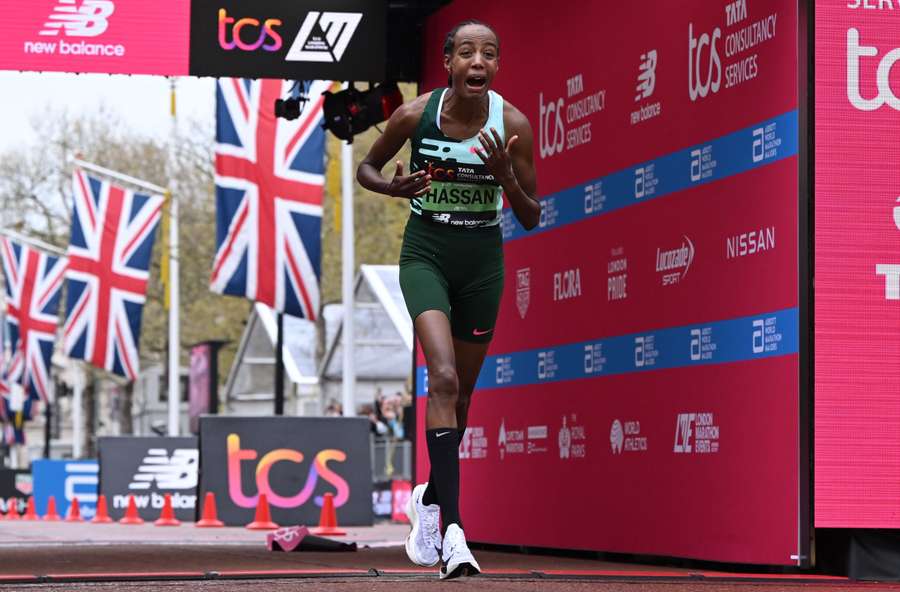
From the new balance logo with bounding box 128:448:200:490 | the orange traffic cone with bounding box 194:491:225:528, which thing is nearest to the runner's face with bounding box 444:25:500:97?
the orange traffic cone with bounding box 194:491:225:528

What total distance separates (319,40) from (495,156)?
767 cm

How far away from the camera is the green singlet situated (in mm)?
7652

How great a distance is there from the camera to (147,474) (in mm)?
26375

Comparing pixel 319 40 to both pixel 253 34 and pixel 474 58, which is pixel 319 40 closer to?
pixel 253 34

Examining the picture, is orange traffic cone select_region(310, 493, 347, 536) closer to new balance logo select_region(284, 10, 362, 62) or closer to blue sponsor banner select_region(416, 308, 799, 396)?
blue sponsor banner select_region(416, 308, 799, 396)

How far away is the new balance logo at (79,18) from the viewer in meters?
13.9

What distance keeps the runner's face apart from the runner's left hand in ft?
0.74

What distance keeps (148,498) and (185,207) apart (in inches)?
1079

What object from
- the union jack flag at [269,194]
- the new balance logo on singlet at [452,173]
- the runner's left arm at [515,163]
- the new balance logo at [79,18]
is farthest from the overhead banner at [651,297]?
the union jack flag at [269,194]

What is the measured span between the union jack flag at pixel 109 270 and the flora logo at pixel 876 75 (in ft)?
78.6

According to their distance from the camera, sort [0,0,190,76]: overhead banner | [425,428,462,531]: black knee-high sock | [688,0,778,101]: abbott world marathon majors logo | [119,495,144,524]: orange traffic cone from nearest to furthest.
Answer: [425,428,462,531]: black knee-high sock → [688,0,778,101]: abbott world marathon majors logo → [0,0,190,76]: overhead banner → [119,495,144,524]: orange traffic cone

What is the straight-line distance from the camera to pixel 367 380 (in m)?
47.6

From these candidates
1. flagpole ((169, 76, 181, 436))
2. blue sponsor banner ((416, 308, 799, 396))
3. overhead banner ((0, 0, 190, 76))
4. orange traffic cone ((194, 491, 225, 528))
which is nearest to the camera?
blue sponsor banner ((416, 308, 799, 396))

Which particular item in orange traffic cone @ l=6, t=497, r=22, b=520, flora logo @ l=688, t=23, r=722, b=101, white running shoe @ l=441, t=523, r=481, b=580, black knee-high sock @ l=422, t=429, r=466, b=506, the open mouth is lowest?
orange traffic cone @ l=6, t=497, r=22, b=520
